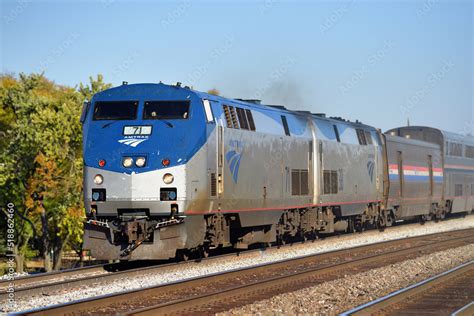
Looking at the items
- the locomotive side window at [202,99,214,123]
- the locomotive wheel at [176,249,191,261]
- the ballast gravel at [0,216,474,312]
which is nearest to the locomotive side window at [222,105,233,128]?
the locomotive side window at [202,99,214,123]

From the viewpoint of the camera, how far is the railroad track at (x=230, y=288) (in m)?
12.0

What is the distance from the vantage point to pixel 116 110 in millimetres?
18500

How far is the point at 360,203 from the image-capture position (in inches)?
1190

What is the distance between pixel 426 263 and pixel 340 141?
8.91 meters

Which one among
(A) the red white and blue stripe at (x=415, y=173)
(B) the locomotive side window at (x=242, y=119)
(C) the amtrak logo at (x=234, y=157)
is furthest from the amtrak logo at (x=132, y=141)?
(A) the red white and blue stripe at (x=415, y=173)

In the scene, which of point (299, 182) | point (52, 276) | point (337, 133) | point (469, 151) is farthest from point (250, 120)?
point (469, 151)

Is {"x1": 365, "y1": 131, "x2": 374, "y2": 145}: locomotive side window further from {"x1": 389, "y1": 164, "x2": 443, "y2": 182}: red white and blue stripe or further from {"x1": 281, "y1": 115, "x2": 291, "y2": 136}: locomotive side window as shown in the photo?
{"x1": 281, "y1": 115, "x2": 291, "y2": 136}: locomotive side window

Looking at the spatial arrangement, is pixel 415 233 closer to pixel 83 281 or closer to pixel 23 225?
pixel 83 281

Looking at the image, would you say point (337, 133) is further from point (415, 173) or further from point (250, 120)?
point (415, 173)

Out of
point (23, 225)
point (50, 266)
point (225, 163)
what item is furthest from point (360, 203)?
point (23, 225)

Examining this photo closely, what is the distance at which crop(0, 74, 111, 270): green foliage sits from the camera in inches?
1781

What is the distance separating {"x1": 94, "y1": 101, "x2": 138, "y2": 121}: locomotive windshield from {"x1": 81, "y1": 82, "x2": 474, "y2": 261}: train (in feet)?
0.08

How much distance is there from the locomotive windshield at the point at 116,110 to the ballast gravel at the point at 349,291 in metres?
6.27

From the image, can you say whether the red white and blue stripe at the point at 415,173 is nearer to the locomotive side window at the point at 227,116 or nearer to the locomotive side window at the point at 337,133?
the locomotive side window at the point at 337,133
